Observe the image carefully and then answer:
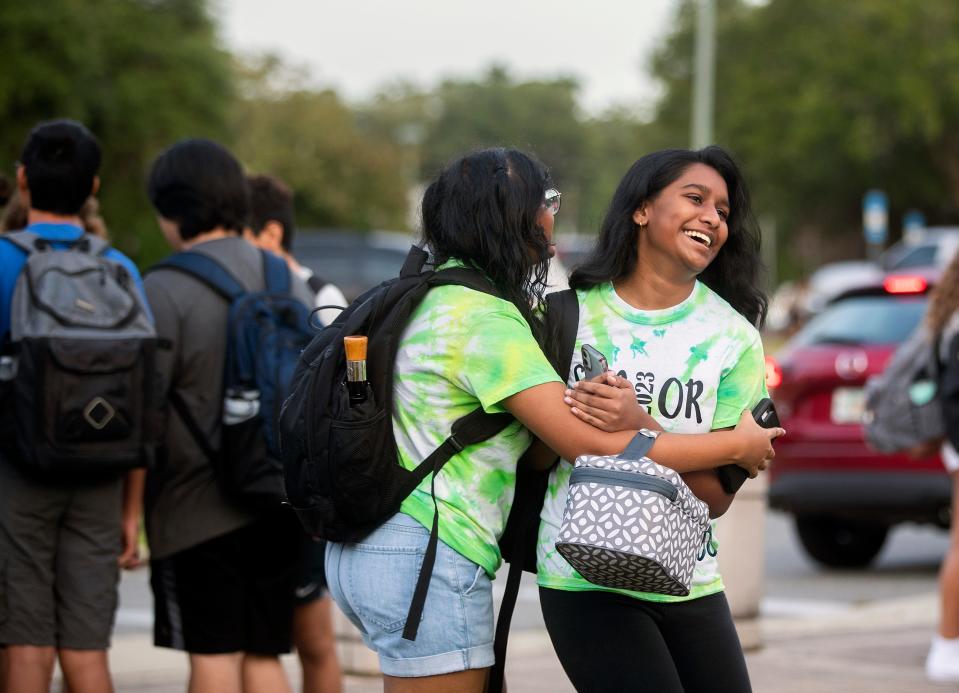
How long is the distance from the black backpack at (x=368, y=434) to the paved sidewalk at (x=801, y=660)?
3.14 meters

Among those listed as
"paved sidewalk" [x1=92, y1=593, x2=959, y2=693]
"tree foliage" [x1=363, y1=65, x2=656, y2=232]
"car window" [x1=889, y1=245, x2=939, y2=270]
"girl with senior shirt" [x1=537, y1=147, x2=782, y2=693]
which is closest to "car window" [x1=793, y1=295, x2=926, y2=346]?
"paved sidewalk" [x1=92, y1=593, x2=959, y2=693]

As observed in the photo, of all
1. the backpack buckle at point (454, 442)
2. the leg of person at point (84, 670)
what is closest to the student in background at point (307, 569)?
the leg of person at point (84, 670)

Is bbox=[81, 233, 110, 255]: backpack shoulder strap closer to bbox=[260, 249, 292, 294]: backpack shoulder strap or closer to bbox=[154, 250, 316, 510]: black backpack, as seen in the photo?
bbox=[154, 250, 316, 510]: black backpack

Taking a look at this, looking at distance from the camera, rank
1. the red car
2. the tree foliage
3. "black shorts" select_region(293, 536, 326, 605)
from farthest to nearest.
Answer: the tree foliage
the red car
"black shorts" select_region(293, 536, 326, 605)

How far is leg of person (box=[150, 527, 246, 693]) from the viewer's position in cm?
456

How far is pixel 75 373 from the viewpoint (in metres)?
4.27

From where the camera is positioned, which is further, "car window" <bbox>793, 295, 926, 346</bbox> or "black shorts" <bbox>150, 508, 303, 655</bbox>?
"car window" <bbox>793, 295, 926, 346</bbox>

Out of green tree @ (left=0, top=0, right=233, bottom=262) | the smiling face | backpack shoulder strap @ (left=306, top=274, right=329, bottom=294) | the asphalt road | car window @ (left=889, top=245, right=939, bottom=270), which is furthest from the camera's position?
green tree @ (left=0, top=0, right=233, bottom=262)

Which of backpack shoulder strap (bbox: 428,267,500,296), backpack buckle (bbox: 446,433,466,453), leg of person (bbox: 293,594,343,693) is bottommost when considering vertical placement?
leg of person (bbox: 293,594,343,693)

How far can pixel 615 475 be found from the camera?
3125 mm

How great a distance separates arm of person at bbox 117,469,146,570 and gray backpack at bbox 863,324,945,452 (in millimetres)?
3488

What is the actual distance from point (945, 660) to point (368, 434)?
13.1ft

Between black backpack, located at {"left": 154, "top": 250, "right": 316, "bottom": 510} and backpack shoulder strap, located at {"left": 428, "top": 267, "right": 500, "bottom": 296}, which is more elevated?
backpack shoulder strap, located at {"left": 428, "top": 267, "right": 500, "bottom": 296}

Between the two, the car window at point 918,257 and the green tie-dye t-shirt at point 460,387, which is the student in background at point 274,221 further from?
the car window at point 918,257
